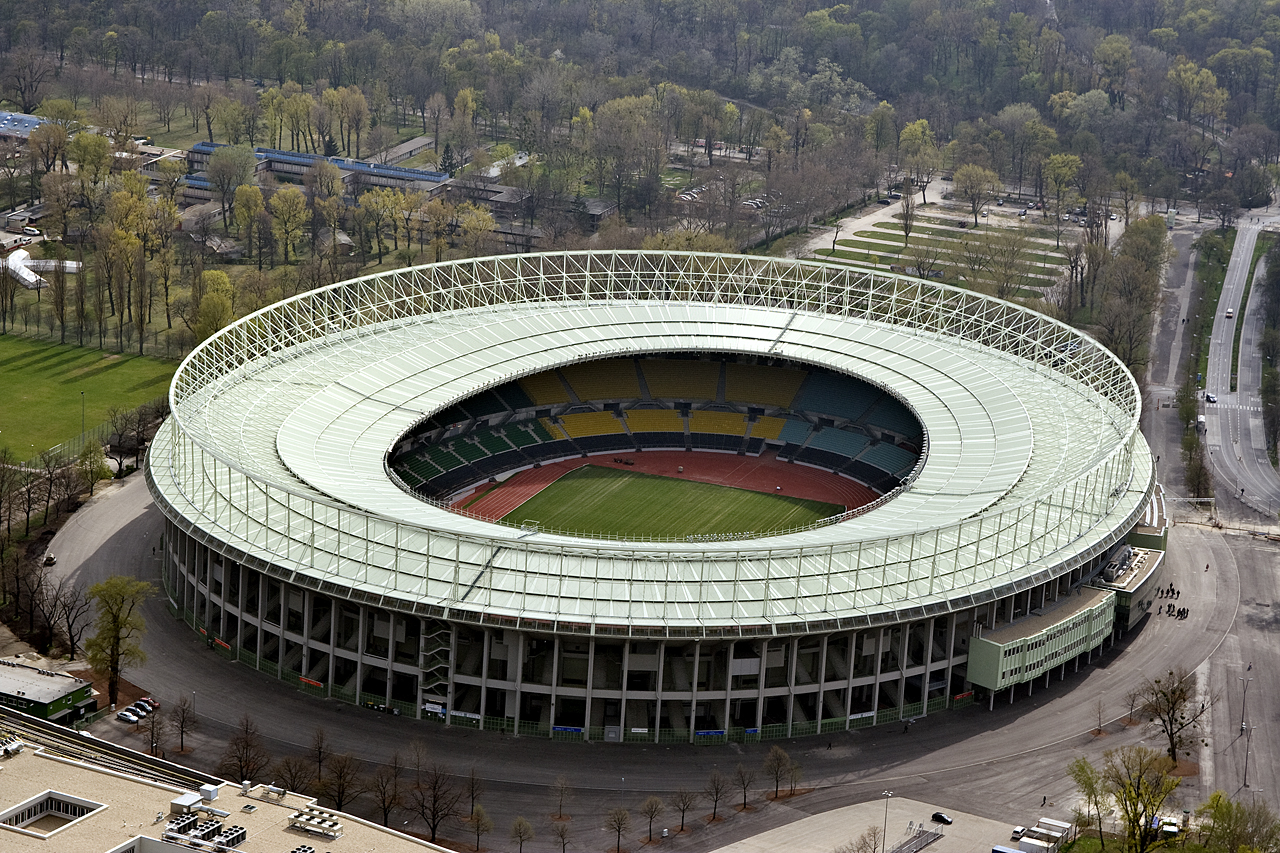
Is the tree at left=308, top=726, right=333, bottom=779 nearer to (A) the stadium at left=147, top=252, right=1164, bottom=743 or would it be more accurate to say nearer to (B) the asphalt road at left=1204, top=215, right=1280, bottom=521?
(A) the stadium at left=147, top=252, right=1164, bottom=743

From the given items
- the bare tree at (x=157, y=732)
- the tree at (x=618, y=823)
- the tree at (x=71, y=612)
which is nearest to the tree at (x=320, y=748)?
the bare tree at (x=157, y=732)

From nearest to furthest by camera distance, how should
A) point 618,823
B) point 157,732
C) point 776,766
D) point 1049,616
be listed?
point 618,823, point 776,766, point 157,732, point 1049,616

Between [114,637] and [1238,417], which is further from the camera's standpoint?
[1238,417]

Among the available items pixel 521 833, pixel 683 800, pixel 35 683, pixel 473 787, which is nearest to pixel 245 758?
pixel 473 787

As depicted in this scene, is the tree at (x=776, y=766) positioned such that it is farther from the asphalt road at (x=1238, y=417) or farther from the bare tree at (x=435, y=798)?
the asphalt road at (x=1238, y=417)

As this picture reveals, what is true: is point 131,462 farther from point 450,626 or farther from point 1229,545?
point 1229,545

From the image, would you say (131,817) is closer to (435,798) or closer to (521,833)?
(435,798)

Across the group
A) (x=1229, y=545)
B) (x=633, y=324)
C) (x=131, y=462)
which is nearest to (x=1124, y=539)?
(x=1229, y=545)
